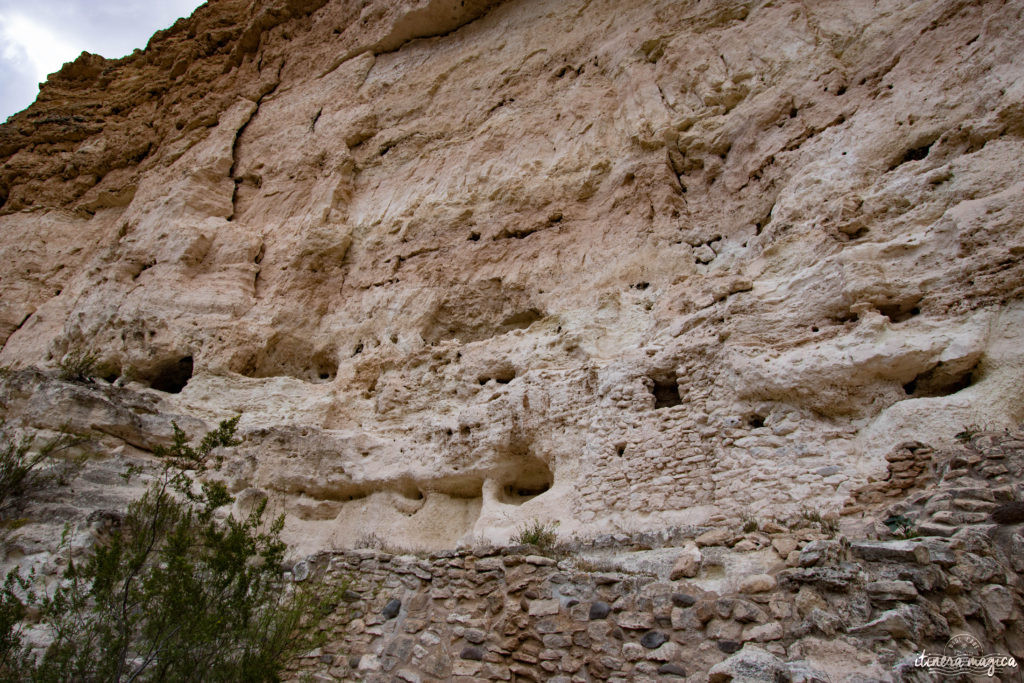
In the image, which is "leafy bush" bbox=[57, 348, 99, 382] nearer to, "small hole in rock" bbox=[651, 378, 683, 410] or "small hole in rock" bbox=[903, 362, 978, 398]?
"small hole in rock" bbox=[651, 378, 683, 410]

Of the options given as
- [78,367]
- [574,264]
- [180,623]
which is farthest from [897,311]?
[78,367]

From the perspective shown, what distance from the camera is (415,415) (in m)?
9.02

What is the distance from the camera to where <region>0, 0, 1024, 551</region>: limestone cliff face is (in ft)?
18.4

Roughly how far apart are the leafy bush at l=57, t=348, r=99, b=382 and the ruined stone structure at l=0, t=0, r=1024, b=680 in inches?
16.1

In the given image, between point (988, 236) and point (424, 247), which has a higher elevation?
point (424, 247)

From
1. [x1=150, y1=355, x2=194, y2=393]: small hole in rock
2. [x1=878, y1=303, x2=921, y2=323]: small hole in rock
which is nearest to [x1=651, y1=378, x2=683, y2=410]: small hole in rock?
[x1=878, y1=303, x2=921, y2=323]: small hole in rock

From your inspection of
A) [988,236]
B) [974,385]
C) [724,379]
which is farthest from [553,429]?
[988,236]

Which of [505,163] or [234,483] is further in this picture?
[505,163]

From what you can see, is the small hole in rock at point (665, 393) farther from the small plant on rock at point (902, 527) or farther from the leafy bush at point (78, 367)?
the leafy bush at point (78, 367)

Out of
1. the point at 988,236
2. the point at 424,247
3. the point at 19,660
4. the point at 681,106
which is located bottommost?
the point at 19,660

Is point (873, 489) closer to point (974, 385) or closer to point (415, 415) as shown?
point (974, 385)

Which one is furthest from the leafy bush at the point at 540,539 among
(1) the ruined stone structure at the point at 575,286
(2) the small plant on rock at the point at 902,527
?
(2) the small plant on rock at the point at 902,527

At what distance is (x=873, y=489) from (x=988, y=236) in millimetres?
2571

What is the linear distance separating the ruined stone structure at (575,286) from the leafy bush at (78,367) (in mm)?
409
